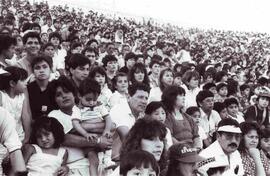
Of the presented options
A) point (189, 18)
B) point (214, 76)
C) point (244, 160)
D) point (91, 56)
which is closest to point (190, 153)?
point (244, 160)

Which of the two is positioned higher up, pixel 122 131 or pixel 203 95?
pixel 203 95

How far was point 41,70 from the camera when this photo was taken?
5121mm

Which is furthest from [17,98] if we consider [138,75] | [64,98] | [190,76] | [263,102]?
[263,102]

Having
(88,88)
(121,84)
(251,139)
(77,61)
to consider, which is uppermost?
(77,61)

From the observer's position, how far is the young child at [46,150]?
4.30 metres

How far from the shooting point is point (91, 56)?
8.27 metres

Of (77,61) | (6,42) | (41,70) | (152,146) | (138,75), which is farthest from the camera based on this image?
(138,75)

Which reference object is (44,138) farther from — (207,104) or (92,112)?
(207,104)

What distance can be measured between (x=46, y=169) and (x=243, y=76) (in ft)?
34.7

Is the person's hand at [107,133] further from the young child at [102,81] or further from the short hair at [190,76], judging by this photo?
the short hair at [190,76]

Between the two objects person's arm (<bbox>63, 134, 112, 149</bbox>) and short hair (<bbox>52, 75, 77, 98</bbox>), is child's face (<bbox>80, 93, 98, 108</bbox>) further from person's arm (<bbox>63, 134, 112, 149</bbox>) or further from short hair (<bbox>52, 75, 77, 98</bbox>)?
person's arm (<bbox>63, 134, 112, 149</bbox>)

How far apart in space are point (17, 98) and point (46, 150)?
87cm

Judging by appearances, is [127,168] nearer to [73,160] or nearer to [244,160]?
[73,160]

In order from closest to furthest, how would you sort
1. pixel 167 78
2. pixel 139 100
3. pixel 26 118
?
pixel 26 118 < pixel 139 100 < pixel 167 78
